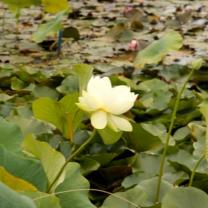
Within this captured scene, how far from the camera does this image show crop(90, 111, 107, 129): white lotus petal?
1079mm

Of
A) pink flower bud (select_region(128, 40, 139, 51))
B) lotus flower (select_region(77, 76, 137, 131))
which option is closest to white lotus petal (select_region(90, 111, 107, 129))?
lotus flower (select_region(77, 76, 137, 131))

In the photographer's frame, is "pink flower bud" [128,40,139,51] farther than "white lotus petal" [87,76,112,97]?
Yes

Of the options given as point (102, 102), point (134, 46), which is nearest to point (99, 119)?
point (102, 102)

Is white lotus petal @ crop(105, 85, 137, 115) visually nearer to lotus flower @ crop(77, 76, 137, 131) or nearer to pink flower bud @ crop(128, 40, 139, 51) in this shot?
lotus flower @ crop(77, 76, 137, 131)

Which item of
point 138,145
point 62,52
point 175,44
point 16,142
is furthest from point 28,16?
point 16,142

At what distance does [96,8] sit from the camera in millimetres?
4383

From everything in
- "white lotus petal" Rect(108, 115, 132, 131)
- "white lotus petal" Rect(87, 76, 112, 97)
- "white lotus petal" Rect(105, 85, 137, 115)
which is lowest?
"white lotus petal" Rect(108, 115, 132, 131)

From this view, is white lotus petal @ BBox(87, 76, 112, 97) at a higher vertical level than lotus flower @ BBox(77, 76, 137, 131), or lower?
higher

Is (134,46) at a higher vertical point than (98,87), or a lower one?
lower

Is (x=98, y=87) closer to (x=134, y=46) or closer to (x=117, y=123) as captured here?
(x=117, y=123)

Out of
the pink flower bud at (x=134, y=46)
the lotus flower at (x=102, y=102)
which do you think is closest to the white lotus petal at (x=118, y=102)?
the lotus flower at (x=102, y=102)

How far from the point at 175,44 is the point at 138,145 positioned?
0.55 metres

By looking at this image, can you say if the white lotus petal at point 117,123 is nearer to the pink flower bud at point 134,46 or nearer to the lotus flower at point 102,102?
the lotus flower at point 102,102

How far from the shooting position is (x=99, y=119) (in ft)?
3.56
